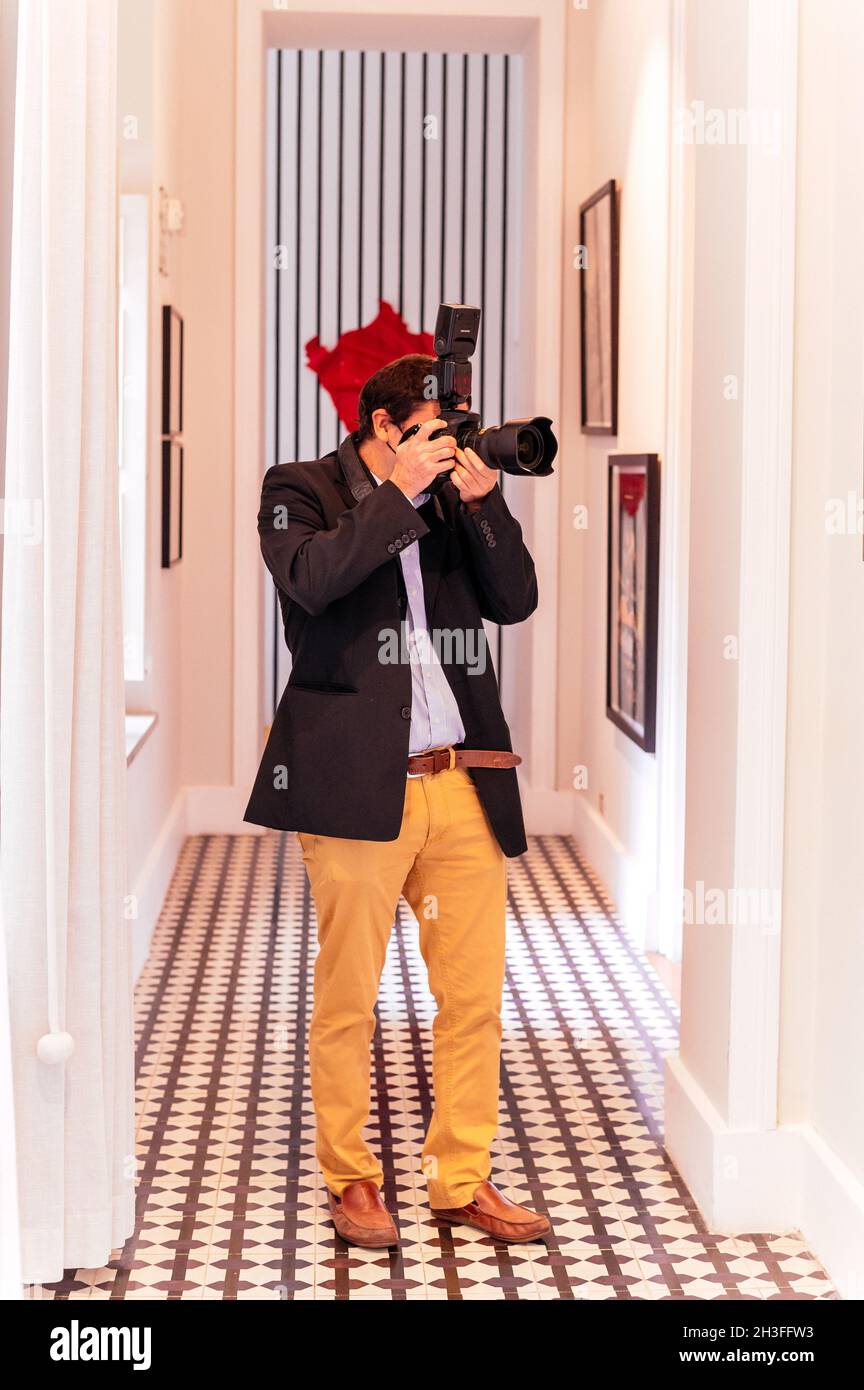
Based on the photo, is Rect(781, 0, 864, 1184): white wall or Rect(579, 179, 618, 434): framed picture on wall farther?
Rect(579, 179, 618, 434): framed picture on wall

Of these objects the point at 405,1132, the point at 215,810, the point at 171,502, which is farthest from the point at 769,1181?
the point at 215,810

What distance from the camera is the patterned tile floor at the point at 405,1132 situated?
2.80 meters

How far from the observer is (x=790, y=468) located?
115 inches

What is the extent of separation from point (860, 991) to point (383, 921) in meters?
0.84

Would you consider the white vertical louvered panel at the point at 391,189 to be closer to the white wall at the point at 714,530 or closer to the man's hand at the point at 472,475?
the white wall at the point at 714,530

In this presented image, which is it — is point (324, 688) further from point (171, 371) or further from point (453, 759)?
point (171, 371)

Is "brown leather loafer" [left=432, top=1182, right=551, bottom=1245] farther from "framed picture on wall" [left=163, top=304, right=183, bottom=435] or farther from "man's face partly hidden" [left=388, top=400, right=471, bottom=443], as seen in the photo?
"framed picture on wall" [left=163, top=304, right=183, bottom=435]

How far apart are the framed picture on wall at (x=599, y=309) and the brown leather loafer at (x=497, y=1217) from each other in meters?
3.30

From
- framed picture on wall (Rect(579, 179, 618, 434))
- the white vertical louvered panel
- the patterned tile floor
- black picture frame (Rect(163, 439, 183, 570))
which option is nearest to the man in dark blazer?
the patterned tile floor

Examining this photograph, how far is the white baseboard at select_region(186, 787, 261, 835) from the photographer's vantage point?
21.7 ft

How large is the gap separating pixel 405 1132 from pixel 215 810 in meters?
3.25

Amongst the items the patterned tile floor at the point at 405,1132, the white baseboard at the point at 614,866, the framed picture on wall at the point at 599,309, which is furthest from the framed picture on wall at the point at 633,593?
the patterned tile floor at the point at 405,1132

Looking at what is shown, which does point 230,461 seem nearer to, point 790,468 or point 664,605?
point 664,605

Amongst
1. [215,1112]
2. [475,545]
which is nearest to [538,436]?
[475,545]
